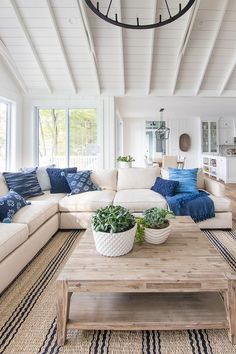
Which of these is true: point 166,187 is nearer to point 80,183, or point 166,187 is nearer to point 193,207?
point 193,207

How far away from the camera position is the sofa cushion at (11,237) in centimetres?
199

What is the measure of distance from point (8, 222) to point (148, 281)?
171 cm

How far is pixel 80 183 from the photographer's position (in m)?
3.86

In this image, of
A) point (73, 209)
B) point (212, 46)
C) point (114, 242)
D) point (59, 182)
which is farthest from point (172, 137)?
point (114, 242)

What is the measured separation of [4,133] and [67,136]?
145 centimetres

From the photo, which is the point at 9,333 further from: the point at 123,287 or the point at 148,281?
the point at 148,281

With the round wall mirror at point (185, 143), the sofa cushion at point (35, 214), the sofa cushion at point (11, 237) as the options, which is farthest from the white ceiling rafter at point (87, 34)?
the round wall mirror at point (185, 143)

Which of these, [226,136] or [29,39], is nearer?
[29,39]

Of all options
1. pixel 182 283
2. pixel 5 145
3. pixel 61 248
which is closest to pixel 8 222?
pixel 61 248

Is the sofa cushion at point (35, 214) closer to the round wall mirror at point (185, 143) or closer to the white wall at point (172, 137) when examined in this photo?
the white wall at point (172, 137)

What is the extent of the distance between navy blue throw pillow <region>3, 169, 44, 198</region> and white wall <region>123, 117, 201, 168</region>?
24.2 feet

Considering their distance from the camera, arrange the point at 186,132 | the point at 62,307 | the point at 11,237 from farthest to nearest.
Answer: the point at 186,132 → the point at 11,237 → the point at 62,307

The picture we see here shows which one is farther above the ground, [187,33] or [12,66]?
[187,33]

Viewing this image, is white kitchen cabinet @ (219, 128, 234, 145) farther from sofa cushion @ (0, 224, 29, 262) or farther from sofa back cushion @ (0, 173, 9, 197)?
sofa cushion @ (0, 224, 29, 262)
